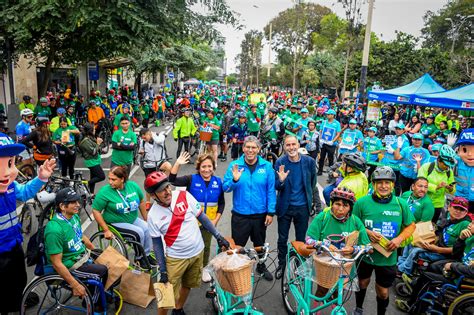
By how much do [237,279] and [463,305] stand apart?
8.35ft

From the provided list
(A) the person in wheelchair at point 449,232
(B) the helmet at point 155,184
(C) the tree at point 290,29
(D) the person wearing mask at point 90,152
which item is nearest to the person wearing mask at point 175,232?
(B) the helmet at point 155,184

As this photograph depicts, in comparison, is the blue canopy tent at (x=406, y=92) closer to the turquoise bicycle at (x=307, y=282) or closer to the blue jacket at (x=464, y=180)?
the blue jacket at (x=464, y=180)

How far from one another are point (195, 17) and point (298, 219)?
9.45 metres

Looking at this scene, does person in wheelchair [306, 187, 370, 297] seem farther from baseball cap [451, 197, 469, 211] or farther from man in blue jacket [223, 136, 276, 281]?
baseball cap [451, 197, 469, 211]

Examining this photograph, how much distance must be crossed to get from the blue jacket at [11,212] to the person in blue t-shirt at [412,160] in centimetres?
670

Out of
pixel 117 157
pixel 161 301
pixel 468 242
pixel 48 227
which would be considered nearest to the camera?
pixel 161 301

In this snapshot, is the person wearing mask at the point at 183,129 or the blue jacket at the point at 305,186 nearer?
the blue jacket at the point at 305,186

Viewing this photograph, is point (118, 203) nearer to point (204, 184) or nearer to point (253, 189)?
point (204, 184)

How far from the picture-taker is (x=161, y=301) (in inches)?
131

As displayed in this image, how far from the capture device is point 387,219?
395 centimetres

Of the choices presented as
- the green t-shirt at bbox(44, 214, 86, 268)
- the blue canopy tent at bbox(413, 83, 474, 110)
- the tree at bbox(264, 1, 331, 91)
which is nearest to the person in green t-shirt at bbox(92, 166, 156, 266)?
the green t-shirt at bbox(44, 214, 86, 268)

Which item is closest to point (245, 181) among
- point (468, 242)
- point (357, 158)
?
point (357, 158)

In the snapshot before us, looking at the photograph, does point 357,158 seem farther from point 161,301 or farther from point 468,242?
point 161,301

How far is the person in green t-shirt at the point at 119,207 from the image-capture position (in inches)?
188
